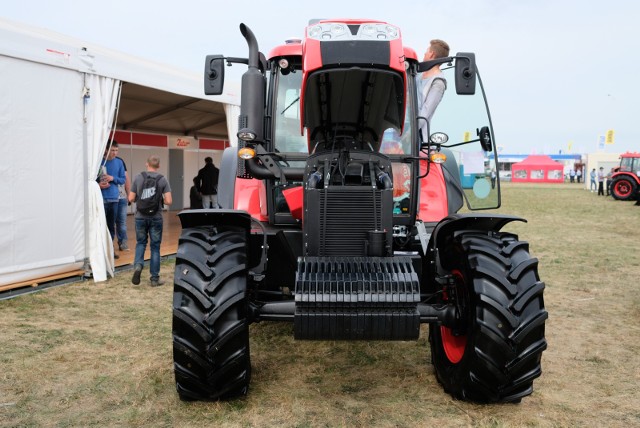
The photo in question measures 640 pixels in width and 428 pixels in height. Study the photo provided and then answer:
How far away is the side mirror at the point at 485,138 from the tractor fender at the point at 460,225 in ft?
2.37

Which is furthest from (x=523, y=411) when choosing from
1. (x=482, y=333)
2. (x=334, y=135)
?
(x=334, y=135)

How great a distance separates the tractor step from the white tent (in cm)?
468

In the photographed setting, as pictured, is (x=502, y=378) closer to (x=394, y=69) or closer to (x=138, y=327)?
(x=394, y=69)

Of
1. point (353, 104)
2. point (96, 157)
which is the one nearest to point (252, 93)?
point (353, 104)

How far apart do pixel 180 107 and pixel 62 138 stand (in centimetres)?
558

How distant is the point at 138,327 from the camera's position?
5.30 meters

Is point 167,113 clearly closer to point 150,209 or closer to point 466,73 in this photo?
point 150,209

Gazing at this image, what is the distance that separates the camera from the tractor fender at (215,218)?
11.4 ft

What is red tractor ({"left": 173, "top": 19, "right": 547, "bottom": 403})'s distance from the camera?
123 inches

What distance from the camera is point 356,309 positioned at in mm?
3086

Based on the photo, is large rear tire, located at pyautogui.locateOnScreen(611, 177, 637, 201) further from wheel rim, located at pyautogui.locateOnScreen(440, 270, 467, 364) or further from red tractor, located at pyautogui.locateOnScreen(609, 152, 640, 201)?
wheel rim, located at pyautogui.locateOnScreen(440, 270, 467, 364)

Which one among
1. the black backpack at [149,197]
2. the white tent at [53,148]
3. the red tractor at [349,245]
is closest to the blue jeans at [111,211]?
the white tent at [53,148]

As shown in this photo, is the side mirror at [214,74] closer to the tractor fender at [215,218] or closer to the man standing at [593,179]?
the tractor fender at [215,218]

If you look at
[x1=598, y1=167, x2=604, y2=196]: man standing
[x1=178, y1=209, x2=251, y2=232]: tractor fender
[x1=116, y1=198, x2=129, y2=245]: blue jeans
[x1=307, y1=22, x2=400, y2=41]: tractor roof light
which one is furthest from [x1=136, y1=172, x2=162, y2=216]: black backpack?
[x1=598, y1=167, x2=604, y2=196]: man standing
